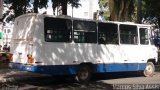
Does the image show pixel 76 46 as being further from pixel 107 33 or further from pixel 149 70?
pixel 149 70

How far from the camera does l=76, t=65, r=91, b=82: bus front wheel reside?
54.0 ft

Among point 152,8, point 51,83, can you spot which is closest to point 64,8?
point 51,83

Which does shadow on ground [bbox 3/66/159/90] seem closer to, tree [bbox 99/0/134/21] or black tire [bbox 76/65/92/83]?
black tire [bbox 76/65/92/83]

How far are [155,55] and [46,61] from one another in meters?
7.36

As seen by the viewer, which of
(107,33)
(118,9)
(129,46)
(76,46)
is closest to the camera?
(76,46)

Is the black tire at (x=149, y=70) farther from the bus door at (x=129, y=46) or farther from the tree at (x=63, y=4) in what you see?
the tree at (x=63, y=4)

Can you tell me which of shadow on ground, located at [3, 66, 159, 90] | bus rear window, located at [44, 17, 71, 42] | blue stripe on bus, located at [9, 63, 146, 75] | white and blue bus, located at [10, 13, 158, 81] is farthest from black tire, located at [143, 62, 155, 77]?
bus rear window, located at [44, 17, 71, 42]

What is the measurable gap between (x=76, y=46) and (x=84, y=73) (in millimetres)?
1308

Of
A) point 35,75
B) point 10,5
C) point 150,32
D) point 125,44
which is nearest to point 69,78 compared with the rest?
point 35,75

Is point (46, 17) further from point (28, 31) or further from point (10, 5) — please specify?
point (10, 5)

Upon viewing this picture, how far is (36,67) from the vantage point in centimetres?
1463

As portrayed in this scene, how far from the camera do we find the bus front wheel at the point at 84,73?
16.5 meters

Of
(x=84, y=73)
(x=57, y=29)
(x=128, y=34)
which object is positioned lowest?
(x=84, y=73)

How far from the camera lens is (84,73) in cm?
1669
